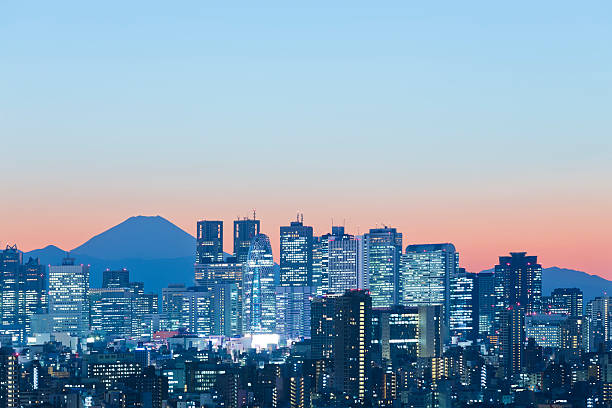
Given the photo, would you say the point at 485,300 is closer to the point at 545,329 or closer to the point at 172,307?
the point at 545,329

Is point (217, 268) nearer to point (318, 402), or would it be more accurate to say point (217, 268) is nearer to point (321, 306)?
point (321, 306)

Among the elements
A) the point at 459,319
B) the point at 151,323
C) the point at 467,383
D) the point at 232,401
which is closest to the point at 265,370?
the point at 232,401

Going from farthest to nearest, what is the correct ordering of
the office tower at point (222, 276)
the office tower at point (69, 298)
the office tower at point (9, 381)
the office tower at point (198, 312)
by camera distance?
the office tower at point (222, 276), the office tower at point (198, 312), the office tower at point (69, 298), the office tower at point (9, 381)

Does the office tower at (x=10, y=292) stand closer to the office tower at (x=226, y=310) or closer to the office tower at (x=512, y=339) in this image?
the office tower at (x=226, y=310)

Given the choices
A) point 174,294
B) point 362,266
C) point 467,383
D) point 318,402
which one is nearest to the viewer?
point 318,402

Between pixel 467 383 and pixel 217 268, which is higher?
pixel 217 268

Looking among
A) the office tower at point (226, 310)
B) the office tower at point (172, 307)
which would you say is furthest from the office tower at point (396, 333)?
the office tower at point (172, 307)

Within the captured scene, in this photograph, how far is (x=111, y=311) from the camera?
146 meters

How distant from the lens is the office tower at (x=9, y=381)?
204 ft

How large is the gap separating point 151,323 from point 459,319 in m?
31.6

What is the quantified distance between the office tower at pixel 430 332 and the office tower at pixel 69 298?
4502 centimetres

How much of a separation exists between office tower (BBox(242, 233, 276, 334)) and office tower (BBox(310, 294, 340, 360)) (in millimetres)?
50421

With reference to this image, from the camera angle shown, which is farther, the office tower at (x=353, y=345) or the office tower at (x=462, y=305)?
the office tower at (x=462, y=305)

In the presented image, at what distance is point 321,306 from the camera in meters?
91.4
